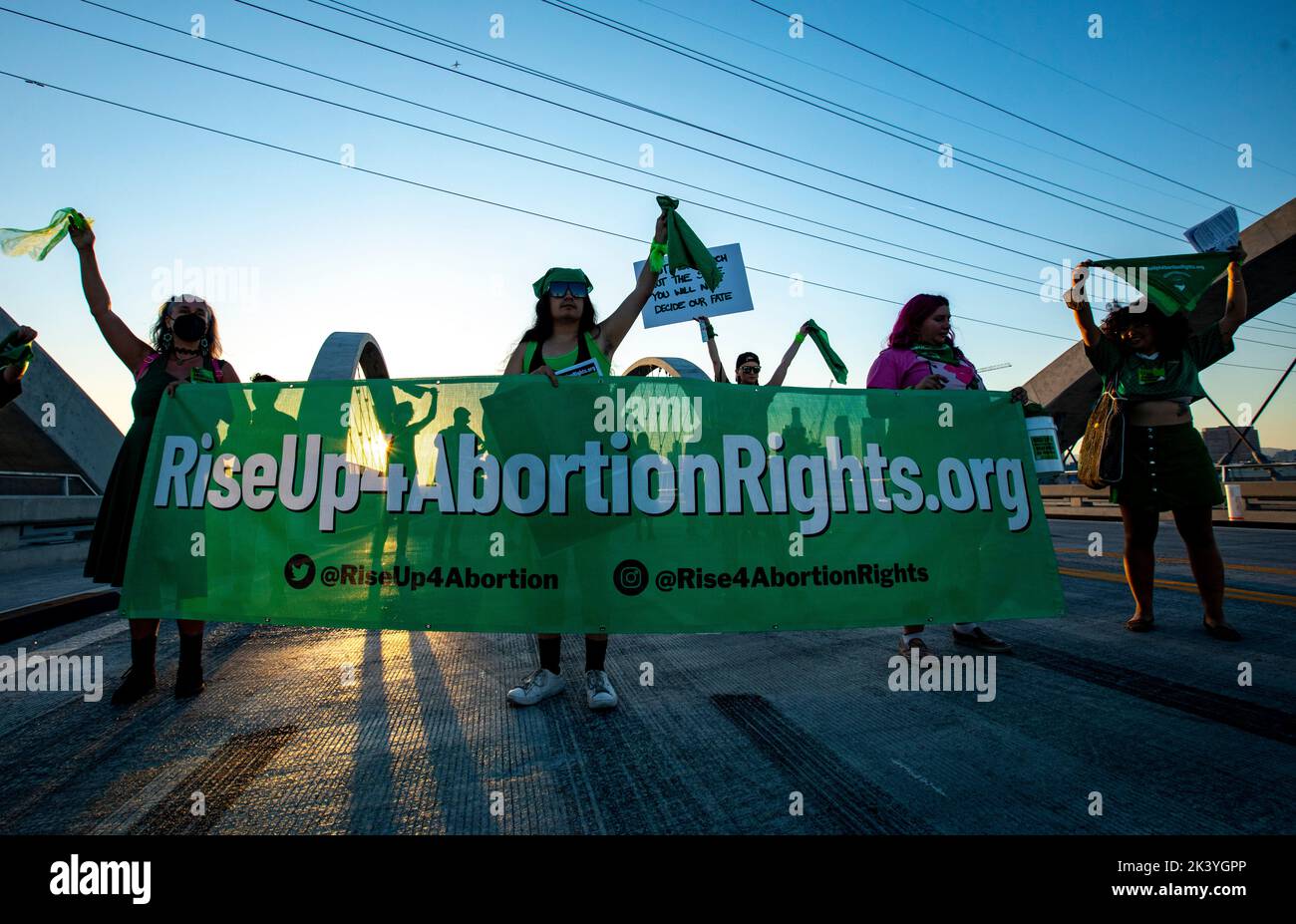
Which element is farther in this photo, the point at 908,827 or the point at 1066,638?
the point at 1066,638

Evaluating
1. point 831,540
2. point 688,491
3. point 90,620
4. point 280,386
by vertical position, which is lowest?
point 90,620

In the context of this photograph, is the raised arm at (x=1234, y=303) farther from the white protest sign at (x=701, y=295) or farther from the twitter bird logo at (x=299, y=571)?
the twitter bird logo at (x=299, y=571)

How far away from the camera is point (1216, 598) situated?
3.42 m

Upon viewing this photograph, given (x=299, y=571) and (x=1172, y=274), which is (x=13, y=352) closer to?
(x=299, y=571)

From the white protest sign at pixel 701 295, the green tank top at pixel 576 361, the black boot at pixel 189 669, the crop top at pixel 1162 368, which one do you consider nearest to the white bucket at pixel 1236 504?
the crop top at pixel 1162 368

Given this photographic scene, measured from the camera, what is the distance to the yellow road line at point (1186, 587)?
418 centimetres

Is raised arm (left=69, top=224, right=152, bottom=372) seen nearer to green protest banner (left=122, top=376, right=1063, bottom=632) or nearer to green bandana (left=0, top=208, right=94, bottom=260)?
green bandana (left=0, top=208, right=94, bottom=260)

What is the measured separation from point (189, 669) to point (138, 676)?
0.73 ft

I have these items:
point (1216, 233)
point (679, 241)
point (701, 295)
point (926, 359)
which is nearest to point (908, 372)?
point (926, 359)

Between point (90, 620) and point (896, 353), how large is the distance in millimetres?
6071

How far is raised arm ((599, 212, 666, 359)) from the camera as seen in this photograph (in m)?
3.16

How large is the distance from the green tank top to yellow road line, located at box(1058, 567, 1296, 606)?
3.80 meters
